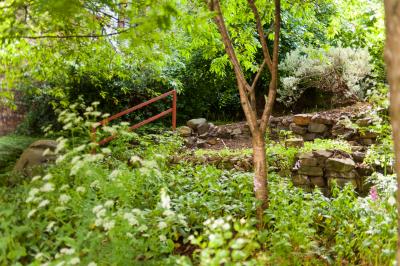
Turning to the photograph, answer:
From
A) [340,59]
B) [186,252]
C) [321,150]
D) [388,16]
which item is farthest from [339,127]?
[388,16]

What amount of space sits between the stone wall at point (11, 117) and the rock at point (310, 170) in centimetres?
723

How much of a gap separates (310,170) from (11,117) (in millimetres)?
7528

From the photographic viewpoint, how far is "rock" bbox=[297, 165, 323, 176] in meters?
5.58

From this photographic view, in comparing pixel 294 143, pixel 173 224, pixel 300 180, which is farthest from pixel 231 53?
pixel 294 143

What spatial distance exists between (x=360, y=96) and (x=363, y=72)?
1.65 ft

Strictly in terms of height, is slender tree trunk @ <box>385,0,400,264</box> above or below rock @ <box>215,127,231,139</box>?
above

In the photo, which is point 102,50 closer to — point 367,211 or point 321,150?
point 321,150

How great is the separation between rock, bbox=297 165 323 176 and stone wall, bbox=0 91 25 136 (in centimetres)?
723

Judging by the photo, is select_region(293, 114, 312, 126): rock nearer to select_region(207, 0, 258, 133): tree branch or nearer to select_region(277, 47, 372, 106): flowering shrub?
select_region(277, 47, 372, 106): flowering shrub

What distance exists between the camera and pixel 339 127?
7184 millimetres

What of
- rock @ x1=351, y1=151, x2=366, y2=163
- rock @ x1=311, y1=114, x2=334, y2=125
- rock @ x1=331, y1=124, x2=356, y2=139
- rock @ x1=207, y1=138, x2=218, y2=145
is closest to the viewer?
rock @ x1=351, y1=151, x2=366, y2=163

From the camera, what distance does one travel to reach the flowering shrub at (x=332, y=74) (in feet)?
28.3

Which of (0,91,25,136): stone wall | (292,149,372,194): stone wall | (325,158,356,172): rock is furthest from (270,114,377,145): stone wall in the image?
(0,91,25,136): stone wall

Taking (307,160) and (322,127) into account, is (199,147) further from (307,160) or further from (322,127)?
(307,160)
